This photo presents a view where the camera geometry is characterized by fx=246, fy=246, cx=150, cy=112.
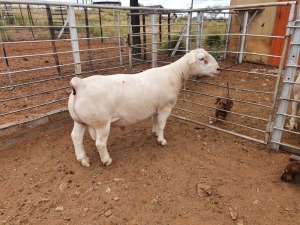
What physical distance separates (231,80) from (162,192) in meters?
5.46

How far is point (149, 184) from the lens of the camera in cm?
321

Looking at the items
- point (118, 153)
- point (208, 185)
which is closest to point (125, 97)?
point (118, 153)

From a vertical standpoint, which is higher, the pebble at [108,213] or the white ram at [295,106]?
the white ram at [295,106]

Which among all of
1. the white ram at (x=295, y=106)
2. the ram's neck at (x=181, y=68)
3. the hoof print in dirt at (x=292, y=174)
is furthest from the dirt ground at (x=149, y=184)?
the ram's neck at (x=181, y=68)

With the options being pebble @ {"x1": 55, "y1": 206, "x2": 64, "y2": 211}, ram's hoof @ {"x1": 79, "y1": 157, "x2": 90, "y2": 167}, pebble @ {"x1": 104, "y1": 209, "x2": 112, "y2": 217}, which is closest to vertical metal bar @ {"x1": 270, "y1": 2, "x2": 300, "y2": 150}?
pebble @ {"x1": 104, "y1": 209, "x2": 112, "y2": 217}

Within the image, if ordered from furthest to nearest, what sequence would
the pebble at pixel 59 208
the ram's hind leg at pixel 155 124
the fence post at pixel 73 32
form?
the fence post at pixel 73 32, the ram's hind leg at pixel 155 124, the pebble at pixel 59 208

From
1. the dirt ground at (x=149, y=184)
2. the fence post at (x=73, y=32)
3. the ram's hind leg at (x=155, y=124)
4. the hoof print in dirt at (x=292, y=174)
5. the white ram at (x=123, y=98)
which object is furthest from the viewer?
the fence post at (x=73, y=32)

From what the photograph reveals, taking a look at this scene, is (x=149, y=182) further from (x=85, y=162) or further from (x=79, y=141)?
(x=79, y=141)

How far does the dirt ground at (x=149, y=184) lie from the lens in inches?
107

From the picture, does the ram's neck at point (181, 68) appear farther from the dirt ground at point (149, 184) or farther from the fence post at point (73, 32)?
the fence post at point (73, 32)

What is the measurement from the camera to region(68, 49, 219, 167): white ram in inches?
124

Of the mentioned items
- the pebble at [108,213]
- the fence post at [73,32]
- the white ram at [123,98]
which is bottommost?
the pebble at [108,213]

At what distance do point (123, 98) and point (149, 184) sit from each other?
Answer: 1.20 meters

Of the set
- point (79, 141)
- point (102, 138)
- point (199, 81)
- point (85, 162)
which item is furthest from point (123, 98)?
point (199, 81)
